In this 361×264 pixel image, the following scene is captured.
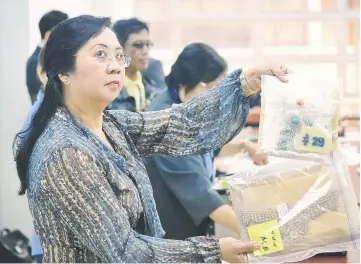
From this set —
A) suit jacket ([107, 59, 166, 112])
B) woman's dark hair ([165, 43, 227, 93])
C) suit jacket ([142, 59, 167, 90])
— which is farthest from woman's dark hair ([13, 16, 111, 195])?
suit jacket ([142, 59, 167, 90])

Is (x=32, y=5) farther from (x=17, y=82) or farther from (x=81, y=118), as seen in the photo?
(x=81, y=118)

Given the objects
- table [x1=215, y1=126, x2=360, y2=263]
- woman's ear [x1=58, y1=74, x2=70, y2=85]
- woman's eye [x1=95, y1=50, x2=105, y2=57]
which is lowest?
table [x1=215, y1=126, x2=360, y2=263]

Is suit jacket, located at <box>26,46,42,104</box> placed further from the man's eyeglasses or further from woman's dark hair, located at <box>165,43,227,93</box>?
woman's dark hair, located at <box>165,43,227,93</box>

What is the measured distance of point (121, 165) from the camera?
1399 mm

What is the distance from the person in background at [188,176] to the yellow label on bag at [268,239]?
0.81 metres

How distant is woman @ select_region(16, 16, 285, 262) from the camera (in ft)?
4.18

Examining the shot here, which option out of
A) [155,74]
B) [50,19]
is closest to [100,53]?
[50,19]

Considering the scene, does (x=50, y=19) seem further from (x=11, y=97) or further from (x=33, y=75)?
(x=11, y=97)

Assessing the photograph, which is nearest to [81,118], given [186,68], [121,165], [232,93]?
[121,165]

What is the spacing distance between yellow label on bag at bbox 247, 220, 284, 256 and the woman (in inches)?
1.0

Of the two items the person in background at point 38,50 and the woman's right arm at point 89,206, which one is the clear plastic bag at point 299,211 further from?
the person in background at point 38,50

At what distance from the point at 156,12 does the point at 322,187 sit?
4.93m

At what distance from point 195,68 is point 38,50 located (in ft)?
4.21

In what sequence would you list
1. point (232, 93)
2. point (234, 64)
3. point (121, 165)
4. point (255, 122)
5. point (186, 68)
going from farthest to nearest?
point (234, 64), point (255, 122), point (186, 68), point (232, 93), point (121, 165)
